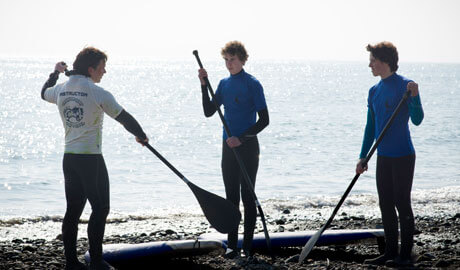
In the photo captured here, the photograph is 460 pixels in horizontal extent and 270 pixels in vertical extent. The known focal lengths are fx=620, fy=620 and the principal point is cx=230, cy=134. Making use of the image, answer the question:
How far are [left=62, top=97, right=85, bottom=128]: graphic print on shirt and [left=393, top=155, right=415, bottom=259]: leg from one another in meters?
2.61

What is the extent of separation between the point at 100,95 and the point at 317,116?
33.4 m

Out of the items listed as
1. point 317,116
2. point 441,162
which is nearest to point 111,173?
point 441,162

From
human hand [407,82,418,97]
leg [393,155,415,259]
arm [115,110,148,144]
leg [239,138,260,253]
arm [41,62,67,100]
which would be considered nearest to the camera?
human hand [407,82,418,97]

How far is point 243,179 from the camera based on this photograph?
5.81 m

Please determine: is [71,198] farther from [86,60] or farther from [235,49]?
[235,49]

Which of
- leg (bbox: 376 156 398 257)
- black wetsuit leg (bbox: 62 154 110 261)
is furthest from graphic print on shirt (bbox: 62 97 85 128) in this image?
leg (bbox: 376 156 398 257)

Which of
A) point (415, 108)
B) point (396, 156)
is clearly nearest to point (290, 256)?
point (396, 156)

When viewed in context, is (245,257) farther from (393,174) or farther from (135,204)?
(135,204)

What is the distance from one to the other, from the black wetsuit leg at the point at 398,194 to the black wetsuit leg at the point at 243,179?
1.16 meters

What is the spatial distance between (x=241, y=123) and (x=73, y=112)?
1596 mm

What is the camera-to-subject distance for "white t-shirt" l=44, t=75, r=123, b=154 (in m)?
4.91

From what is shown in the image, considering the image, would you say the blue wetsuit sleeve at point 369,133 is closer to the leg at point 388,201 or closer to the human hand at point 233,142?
the leg at point 388,201

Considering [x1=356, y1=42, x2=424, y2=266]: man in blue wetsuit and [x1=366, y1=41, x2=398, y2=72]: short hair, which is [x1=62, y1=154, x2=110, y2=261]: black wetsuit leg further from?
[x1=366, y1=41, x2=398, y2=72]: short hair

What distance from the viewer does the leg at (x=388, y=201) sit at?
207 inches
